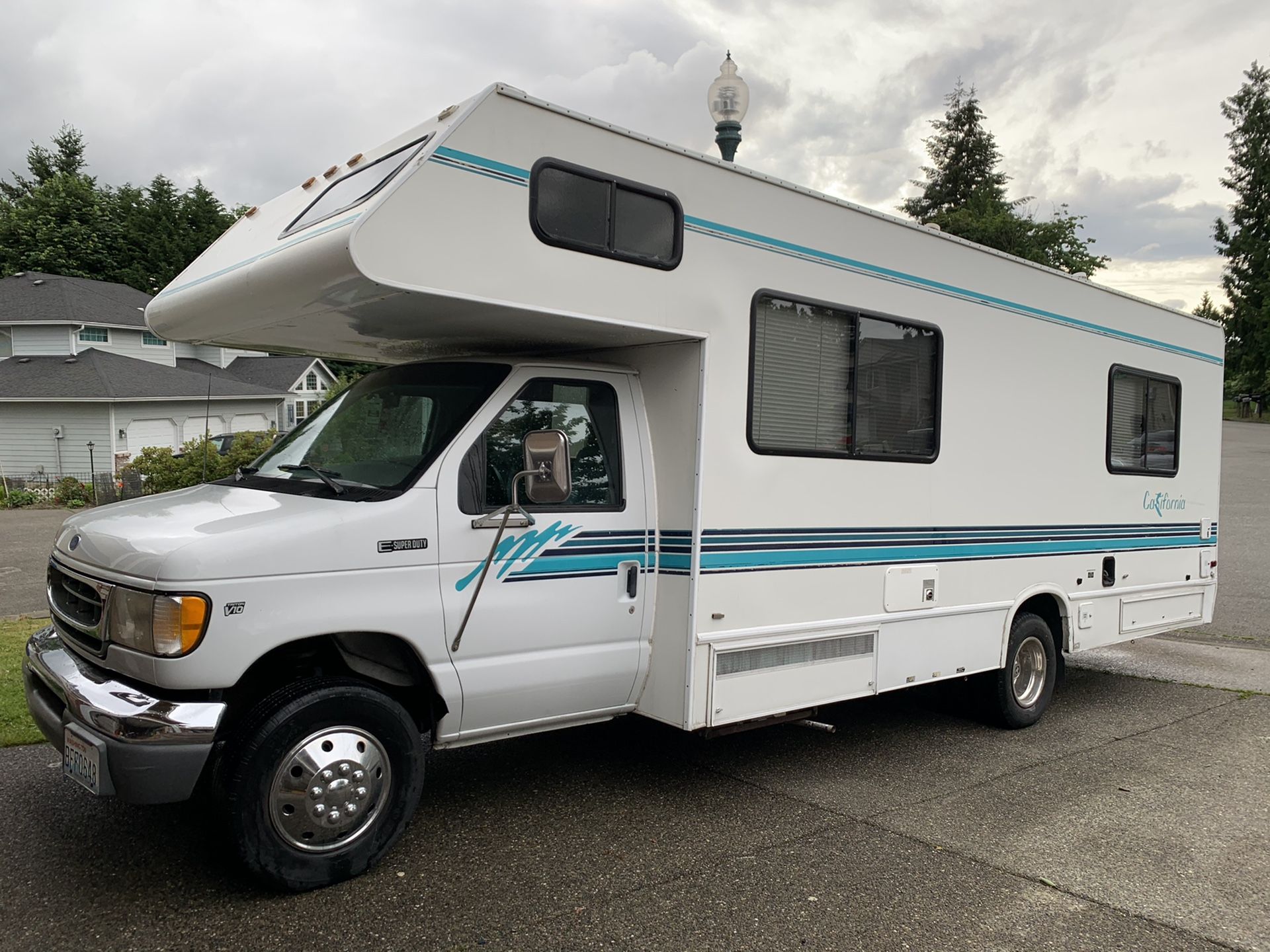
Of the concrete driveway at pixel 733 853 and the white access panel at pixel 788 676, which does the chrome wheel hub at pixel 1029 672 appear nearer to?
the concrete driveway at pixel 733 853

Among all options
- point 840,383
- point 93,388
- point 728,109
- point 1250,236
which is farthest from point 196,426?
point 1250,236

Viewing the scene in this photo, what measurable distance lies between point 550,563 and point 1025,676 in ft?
13.2

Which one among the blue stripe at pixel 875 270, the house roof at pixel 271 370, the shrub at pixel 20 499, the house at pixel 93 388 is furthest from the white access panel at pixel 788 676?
the house roof at pixel 271 370

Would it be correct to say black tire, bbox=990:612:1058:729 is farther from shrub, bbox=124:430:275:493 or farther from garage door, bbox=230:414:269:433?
garage door, bbox=230:414:269:433

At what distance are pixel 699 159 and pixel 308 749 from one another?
318 cm

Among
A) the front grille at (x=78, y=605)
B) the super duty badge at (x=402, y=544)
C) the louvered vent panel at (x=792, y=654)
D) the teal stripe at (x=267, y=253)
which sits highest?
the teal stripe at (x=267, y=253)

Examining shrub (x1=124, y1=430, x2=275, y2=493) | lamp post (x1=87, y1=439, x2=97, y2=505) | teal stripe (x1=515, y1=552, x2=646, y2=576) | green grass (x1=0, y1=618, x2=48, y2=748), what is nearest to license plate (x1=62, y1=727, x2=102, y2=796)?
green grass (x1=0, y1=618, x2=48, y2=748)

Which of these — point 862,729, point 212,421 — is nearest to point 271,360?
point 212,421

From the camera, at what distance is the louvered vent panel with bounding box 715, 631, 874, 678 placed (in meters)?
4.94

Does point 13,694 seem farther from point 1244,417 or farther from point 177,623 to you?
point 1244,417

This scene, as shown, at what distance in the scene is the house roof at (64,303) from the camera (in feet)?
102

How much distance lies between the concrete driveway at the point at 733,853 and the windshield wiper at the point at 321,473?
4.32ft

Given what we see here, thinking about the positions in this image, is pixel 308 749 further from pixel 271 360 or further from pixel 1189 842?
pixel 271 360

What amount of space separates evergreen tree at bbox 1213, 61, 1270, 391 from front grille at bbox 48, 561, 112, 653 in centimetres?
5905
